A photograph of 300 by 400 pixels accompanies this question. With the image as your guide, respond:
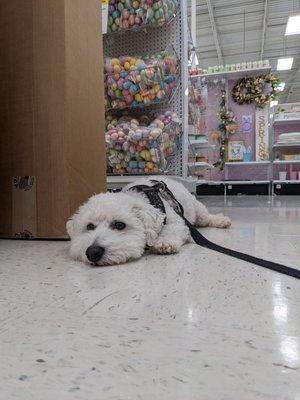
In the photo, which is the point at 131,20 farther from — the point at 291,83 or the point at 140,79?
the point at 291,83

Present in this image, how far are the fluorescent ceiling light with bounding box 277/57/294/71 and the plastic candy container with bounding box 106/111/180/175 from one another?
432 inches

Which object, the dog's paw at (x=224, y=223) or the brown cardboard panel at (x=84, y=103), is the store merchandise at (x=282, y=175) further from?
the brown cardboard panel at (x=84, y=103)

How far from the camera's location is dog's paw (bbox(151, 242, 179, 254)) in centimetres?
140

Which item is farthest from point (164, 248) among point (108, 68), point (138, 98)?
point (108, 68)

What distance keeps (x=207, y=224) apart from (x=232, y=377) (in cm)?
186

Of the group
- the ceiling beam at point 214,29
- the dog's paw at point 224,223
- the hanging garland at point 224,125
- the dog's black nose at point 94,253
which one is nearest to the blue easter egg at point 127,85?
the dog's paw at point 224,223

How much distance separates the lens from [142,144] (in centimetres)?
280

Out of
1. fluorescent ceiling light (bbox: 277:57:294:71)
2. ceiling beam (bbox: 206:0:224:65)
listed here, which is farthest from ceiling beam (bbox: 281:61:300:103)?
ceiling beam (bbox: 206:0:224:65)

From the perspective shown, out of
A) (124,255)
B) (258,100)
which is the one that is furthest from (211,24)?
(124,255)

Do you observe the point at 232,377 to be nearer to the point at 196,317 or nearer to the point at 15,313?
the point at 196,317

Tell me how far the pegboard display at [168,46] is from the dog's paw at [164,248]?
67.3 inches

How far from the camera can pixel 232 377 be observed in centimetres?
49

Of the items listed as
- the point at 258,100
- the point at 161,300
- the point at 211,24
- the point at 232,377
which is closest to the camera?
the point at 232,377

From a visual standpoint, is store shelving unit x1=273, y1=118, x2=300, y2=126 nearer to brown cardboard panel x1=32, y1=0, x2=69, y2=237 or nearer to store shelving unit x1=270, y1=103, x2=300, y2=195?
store shelving unit x1=270, y1=103, x2=300, y2=195
